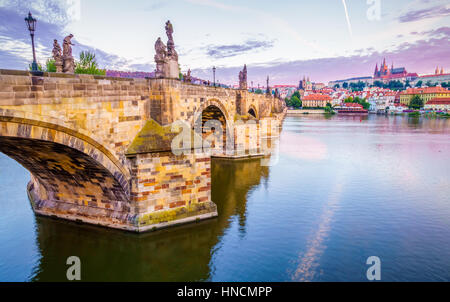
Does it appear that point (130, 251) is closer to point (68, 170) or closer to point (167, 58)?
point (68, 170)

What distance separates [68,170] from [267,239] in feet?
26.2

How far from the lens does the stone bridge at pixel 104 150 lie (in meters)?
8.53

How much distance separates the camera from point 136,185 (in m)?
11.3

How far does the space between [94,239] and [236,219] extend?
19.4 feet

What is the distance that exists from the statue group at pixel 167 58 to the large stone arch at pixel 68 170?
4.09 meters

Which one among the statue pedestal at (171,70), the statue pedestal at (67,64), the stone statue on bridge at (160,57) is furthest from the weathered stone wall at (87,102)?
the statue pedestal at (171,70)

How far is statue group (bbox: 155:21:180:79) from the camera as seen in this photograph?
12305 mm

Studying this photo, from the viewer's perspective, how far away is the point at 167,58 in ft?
41.5

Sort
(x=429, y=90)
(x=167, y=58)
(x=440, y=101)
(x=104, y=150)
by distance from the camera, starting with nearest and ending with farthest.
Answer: (x=104, y=150)
(x=167, y=58)
(x=440, y=101)
(x=429, y=90)

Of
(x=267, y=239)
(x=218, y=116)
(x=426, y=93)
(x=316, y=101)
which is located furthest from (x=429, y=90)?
(x=267, y=239)

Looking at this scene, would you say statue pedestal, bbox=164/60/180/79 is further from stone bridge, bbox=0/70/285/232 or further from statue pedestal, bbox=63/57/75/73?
statue pedestal, bbox=63/57/75/73

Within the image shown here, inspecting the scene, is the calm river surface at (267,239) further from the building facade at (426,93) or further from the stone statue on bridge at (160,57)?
the building facade at (426,93)

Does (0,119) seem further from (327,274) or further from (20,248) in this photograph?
(327,274)
